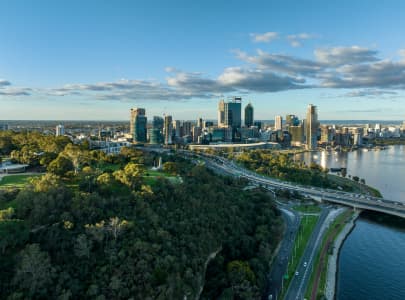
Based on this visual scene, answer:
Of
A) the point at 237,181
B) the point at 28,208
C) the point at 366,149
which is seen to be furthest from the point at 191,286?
the point at 366,149

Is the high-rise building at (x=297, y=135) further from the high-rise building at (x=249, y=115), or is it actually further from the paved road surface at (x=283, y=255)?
the paved road surface at (x=283, y=255)

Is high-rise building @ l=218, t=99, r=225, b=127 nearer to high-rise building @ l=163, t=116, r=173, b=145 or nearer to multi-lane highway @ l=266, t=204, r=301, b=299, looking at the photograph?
high-rise building @ l=163, t=116, r=173, b=145

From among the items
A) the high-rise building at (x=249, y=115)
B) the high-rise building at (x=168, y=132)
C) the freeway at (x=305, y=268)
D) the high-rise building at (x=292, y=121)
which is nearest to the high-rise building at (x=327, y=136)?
the high-rise building at (x=292, y=121)

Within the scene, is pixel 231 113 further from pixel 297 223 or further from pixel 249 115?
pixel 297 223

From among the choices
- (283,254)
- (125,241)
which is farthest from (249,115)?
(125,241)

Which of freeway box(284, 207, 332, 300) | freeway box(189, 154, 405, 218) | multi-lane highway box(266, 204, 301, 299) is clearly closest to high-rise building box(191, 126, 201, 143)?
freeway box(189, 154, 405, 218)

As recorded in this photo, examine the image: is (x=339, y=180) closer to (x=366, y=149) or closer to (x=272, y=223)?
(x=272, y=223)
